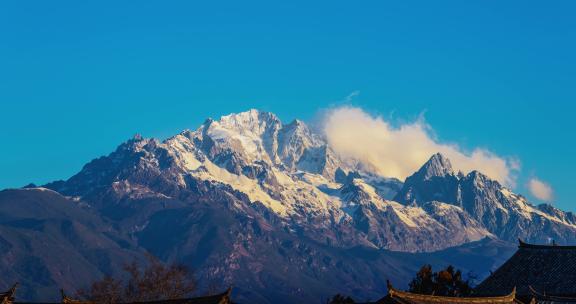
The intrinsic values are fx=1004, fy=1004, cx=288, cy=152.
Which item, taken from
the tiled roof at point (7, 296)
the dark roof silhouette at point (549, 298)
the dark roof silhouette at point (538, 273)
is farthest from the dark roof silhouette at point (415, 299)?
the dark roof silhouette at point (538, 273)

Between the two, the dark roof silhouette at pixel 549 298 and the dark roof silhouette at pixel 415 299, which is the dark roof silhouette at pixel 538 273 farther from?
the dark roof silhouette at pixel 415 299

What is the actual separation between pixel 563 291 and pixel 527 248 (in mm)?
15614

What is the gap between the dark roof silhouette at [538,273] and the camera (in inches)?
5261

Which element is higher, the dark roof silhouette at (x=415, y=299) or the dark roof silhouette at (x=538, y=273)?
the dark roof silhouette at (x=538, y=273)

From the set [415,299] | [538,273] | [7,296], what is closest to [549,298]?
[538,273]

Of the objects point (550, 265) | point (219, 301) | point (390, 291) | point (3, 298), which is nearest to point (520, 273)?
point (550, 265)

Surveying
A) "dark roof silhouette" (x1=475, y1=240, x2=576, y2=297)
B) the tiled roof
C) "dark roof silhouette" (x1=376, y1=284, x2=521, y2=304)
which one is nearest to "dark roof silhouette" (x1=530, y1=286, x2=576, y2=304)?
"dark roof silhouette" (x1=475, y1=240, x2=576, y2=297)

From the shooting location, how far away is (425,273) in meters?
168

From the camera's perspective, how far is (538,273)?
5487 inches

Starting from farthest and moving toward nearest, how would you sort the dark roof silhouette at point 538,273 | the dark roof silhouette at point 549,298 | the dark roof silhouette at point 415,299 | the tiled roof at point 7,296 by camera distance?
the dark roof silhouette at point 538,273
the dark roof silhouette at point 549,298
the dark roof silhouette at point 415,299
the tiled roof at point 7,296

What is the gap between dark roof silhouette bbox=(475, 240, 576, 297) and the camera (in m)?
134

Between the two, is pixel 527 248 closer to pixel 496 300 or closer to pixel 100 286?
pixel 496 300

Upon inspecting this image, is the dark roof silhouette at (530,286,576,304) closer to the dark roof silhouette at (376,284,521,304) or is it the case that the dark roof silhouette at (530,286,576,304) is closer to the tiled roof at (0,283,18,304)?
the dark roof silhouette at (376,284,521,304)

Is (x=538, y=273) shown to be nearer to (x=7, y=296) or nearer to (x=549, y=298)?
(x=549, y=298)
